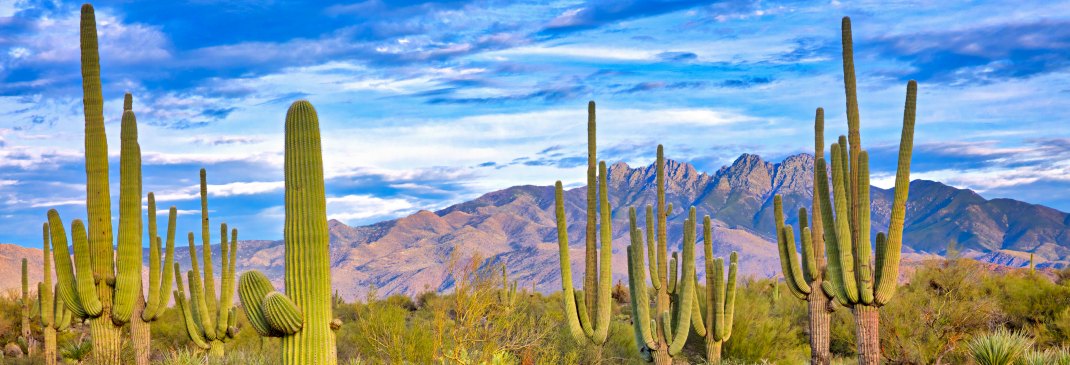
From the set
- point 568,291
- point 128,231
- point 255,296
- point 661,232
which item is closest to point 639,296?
point 568,291

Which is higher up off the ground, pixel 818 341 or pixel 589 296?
pixel 589 296

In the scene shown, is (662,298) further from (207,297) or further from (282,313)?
(207,297)

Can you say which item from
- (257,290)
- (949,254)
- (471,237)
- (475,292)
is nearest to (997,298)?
(949,254)

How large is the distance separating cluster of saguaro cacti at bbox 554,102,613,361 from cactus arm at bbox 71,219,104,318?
6.73 meters

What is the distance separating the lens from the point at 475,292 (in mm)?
12609

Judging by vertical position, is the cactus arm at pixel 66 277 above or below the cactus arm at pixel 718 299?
above

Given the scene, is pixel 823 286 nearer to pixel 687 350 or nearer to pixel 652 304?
pixel 687 350

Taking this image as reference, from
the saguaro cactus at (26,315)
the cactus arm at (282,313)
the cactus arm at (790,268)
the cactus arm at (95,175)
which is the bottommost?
the saguaro cactus at (26,315)

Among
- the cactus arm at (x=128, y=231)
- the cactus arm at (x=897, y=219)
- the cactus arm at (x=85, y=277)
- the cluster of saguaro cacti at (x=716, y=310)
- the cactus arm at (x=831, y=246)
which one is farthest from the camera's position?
the cluster of saguaro cacti at (x=716, y=310)

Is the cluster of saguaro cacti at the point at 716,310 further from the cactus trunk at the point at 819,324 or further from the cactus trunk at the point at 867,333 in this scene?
the cactus trunk at the point at 867,333

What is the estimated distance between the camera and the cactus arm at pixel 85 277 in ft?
36.0

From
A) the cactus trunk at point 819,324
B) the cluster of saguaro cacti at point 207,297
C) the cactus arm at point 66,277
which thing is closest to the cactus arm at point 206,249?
the cluster of saguaro cacti at point 207,297

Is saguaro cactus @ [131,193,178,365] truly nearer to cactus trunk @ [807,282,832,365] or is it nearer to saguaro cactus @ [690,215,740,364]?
saguaro cactus @ [690,215,740,364]

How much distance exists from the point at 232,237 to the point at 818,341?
12.4 metres
